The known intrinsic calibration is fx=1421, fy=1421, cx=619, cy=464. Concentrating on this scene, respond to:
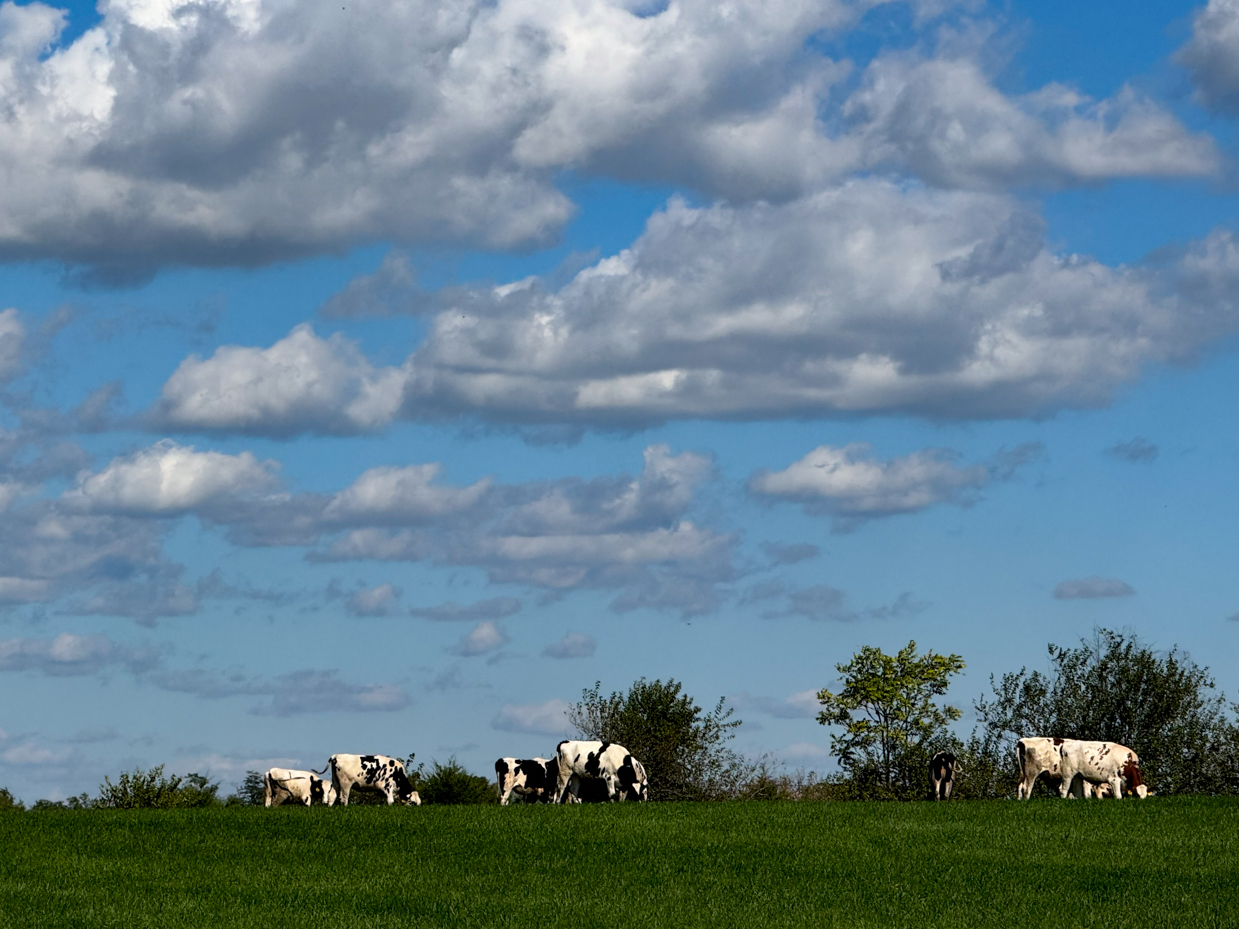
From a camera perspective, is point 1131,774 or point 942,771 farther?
point 942,771

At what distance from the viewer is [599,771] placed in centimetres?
3950

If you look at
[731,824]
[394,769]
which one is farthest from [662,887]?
[394,769]

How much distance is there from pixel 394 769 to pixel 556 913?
21.7m

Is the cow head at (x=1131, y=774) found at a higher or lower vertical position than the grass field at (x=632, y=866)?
higher

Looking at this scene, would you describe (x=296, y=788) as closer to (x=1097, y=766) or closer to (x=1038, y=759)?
(x=1038, y=759)

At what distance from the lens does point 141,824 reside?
101 ft

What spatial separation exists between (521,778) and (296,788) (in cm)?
683

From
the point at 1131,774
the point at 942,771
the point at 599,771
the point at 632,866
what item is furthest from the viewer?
the point at 942,771

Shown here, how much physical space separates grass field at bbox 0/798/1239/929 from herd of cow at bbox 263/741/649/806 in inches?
223

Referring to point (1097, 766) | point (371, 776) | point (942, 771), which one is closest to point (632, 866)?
point (371, 776)

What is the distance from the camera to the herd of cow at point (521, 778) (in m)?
39.6

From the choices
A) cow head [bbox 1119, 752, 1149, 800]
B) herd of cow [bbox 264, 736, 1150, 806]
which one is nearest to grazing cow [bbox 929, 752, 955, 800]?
herd of cow [bbox 264, 736, 1150, 806]

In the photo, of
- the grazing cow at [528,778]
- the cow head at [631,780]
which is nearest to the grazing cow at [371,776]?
the grazing cow at [528,778]

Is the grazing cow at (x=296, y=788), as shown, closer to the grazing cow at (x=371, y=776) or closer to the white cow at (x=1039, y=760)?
the grazing cow at (x=371, y=776)
